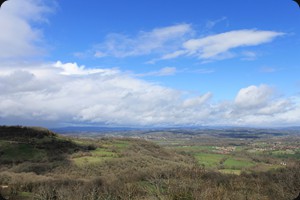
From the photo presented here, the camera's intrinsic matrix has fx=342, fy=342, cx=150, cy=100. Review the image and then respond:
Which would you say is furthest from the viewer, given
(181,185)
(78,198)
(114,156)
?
(114,156)

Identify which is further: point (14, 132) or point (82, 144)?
point (82, 144)

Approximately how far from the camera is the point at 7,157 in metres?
58.8

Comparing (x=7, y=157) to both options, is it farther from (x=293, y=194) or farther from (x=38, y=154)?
(x=293, y=194)

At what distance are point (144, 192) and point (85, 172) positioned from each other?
45110 mm

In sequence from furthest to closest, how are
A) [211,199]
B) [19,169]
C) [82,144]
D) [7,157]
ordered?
[82,144] → [7,157] → [19,169] → [211,199]

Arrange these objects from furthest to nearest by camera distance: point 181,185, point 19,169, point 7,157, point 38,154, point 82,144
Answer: point 82,144 < point 38,154 < point 7,157 < point 19,169 < point 181,185

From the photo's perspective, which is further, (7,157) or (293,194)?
→ (7,157)

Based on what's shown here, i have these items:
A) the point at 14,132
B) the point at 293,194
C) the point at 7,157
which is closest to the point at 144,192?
the point at 293,194

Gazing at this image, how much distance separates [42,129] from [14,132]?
7.31 m

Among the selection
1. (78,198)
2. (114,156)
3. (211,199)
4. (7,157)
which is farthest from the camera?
(114,156)

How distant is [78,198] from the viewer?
37.4ft

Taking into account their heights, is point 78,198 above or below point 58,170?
above

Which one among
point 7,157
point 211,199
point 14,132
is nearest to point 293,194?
point 211,199

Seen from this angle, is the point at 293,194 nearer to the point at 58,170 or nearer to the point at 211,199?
the point at 211,199
